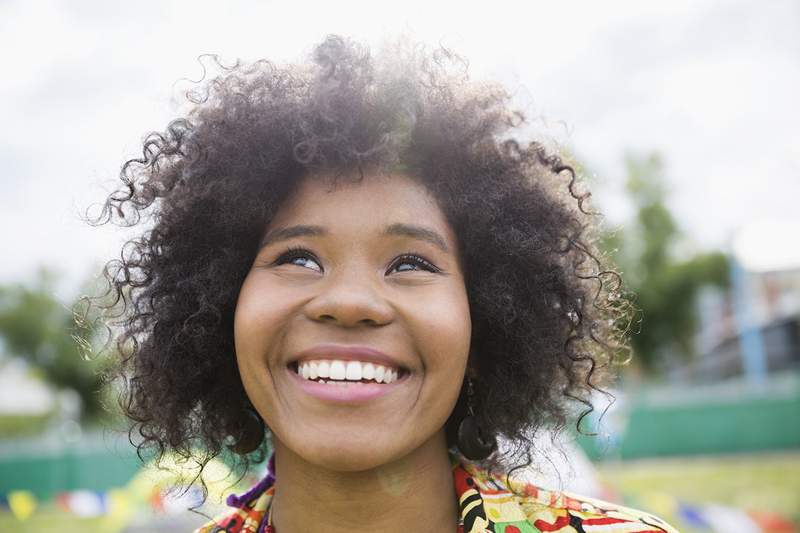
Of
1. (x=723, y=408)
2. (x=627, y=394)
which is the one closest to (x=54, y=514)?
(x=627, y=394)

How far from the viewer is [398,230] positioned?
219 cm

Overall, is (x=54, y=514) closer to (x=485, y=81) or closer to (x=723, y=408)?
(x=723, y=408)

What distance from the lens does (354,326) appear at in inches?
82.4

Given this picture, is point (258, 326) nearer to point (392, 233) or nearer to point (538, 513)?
point (392, 233)

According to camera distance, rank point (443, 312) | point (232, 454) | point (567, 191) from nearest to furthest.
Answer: point (443, 312) → point (567, 191) → point (232, 454)

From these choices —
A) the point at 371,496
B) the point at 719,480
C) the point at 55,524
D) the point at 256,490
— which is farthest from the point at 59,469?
the point at 371,496

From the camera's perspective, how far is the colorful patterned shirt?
2.23 metres

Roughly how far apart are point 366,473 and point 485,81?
1.18m

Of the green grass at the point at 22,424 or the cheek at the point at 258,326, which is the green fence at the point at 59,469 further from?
the green grass at the point at 22,424

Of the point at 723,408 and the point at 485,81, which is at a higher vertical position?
the point at 485,81

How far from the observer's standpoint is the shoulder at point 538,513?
2232 mm

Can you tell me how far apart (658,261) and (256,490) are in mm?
36536

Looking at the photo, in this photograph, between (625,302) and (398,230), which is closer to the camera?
(398,230)

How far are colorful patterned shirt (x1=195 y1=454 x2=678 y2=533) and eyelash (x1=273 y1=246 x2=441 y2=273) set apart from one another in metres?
0.59
